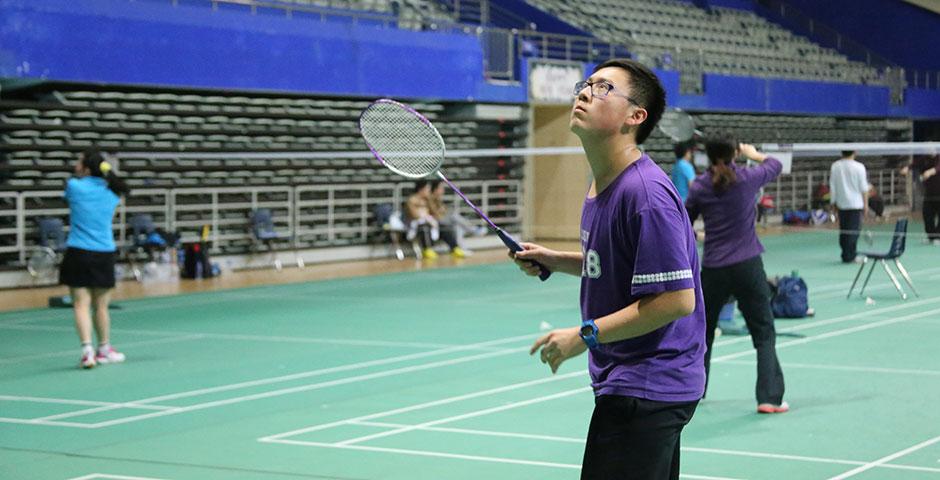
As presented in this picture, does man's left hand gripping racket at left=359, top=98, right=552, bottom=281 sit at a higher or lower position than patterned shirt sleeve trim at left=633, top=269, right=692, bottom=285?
higher

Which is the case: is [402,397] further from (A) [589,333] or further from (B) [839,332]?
(A) [589,333]

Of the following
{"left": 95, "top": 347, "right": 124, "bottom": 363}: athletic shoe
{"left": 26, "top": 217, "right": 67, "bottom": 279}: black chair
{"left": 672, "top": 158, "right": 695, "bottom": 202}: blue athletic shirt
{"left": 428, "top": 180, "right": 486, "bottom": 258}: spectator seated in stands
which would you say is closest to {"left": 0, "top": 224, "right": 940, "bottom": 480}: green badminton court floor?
{"left": 95, "top": 347, "right": 124, "bottom": 363}: athletic shoe

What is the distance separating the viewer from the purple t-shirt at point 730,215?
10039 millimetres

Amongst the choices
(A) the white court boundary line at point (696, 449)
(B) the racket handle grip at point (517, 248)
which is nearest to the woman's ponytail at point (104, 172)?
(A) the white court boundary line at point (696, 449)

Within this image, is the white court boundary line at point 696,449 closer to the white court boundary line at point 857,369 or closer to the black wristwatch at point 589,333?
the white court boundary line at point 857,369

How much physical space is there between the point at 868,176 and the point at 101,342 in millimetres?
15205

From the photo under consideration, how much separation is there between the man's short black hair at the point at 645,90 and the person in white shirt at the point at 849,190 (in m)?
18.4

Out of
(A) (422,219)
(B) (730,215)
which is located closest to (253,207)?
(A) (422,219)

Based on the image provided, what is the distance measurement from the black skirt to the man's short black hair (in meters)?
9.08

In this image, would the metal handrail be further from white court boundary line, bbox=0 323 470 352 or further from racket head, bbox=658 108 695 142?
racket head, bbox=658 108 695 142

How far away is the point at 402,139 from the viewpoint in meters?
7.29

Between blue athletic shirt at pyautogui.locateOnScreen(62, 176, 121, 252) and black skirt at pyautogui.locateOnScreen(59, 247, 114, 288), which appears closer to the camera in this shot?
black skirt at pyautogui.locateOnScreen(59, 247, 114, 288)

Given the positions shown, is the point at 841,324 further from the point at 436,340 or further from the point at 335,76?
the point at 335,76

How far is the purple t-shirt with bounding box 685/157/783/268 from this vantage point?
1004 centimetres
